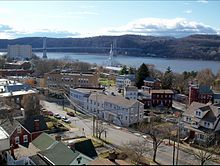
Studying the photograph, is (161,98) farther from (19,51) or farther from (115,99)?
(19,51)

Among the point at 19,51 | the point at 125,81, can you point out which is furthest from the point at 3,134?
the point at 19,51

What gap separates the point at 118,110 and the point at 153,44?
67.7 m

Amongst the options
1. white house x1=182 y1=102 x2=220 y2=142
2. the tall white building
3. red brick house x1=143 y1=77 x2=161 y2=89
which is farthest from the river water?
white house x1=182 y1=102 x2=220 y2=142

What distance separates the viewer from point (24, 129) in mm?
11453

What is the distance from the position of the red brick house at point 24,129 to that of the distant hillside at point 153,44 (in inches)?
2366

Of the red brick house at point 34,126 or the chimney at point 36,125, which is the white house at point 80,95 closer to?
the red brick house at point 34,126

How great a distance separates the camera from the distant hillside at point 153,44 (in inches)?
2852

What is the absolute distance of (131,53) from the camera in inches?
3219

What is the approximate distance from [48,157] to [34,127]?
158 inches

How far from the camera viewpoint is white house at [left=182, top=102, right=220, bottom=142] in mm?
13008

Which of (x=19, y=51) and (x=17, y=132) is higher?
(x=19, y=51)

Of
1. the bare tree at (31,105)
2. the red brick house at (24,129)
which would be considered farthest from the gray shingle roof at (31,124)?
the bare tree at (31,105)

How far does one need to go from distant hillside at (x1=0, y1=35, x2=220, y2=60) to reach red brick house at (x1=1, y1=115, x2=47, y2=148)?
60087 millimetres

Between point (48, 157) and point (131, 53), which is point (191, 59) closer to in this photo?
point (131, 53)
